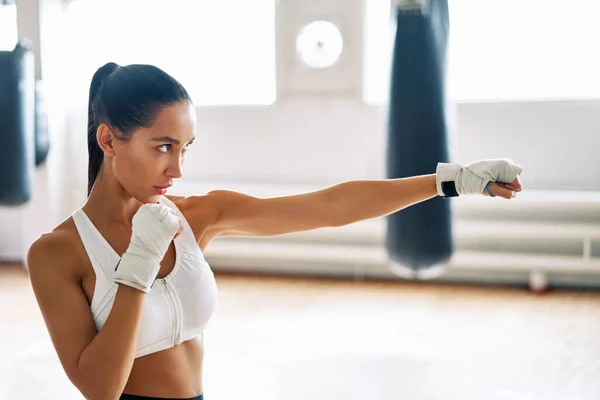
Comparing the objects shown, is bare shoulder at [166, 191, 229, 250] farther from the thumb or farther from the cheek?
the thumb

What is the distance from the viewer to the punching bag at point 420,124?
262 cm

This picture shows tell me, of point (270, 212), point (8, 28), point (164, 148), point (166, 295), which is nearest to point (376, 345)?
point (270, 212)

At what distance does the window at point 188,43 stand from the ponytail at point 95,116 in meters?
3.52

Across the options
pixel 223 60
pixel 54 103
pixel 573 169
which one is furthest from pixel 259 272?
pixel 573 169

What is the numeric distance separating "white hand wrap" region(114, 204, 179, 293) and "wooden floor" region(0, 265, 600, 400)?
1.63 meters

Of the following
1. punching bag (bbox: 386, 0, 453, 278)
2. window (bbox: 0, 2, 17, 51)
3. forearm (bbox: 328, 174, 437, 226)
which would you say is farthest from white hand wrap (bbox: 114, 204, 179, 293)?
window (bbox: 0, 2, 17, 51)

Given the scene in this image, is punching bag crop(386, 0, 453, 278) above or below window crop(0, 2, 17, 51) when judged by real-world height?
below

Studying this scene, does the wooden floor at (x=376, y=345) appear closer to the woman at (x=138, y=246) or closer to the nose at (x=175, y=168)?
the woman at (x=138, y=246)

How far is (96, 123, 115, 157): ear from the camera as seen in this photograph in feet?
4.13

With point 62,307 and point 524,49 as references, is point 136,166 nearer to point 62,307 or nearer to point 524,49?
point 62,307

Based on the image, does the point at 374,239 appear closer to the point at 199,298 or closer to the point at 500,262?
the point at 500,262

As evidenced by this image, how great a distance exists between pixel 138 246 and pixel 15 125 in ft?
9.42

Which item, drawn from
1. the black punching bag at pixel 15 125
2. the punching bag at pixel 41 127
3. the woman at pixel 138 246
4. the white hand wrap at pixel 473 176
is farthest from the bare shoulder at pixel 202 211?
the punching bag at pixel 41 127

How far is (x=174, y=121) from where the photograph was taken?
4.01 feet
